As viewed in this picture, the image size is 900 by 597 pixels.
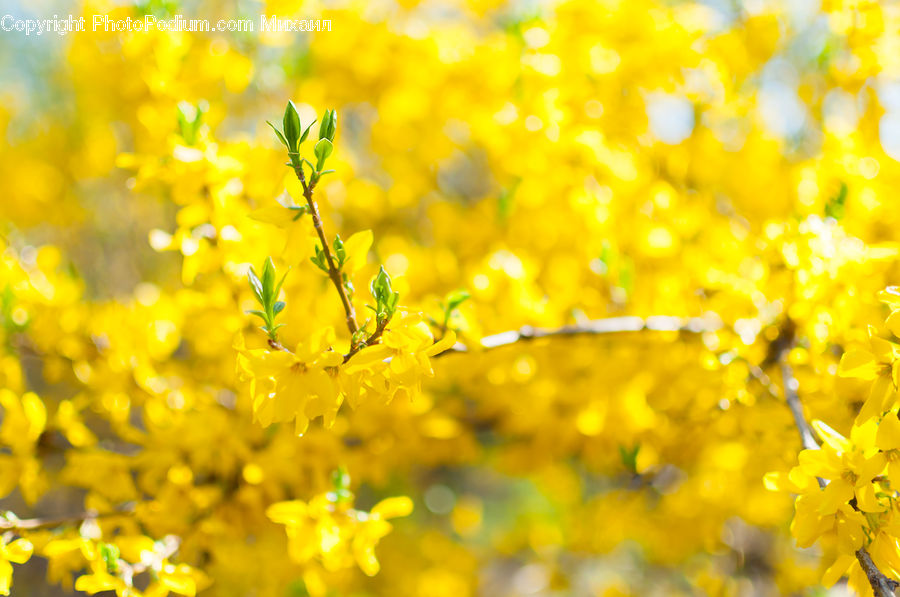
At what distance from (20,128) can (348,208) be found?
81.4 inches

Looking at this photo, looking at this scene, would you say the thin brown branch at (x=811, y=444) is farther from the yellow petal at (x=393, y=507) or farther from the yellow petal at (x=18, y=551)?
the yellow petal at (x=18, y=551)

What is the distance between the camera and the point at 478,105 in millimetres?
2184

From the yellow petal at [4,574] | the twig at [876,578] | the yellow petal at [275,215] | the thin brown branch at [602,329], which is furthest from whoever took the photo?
the thin brown branch at [602,329]

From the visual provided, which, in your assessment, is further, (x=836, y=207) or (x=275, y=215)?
(x=836, y=207)

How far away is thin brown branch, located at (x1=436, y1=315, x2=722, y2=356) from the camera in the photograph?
1143mm

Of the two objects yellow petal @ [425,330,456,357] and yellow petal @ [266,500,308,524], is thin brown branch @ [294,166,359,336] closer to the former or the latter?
yellow petal @ [425,330,456,357]

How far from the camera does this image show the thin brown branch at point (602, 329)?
3.75 feet

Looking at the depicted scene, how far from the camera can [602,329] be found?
1.27 m

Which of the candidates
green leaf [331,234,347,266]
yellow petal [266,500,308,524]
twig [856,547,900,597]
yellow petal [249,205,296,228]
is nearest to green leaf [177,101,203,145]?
yellow petal [249,205,296,228]

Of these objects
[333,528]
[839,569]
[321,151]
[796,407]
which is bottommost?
[333,528]

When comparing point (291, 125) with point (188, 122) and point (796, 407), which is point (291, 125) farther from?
→ point (796, 407)

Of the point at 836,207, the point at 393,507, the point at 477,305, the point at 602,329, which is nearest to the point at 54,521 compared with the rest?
the point at 393,507

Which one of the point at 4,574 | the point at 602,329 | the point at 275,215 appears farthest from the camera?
the point at 602,329

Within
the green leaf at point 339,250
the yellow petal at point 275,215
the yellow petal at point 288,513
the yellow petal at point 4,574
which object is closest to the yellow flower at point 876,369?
the green leaf at point 339,250
